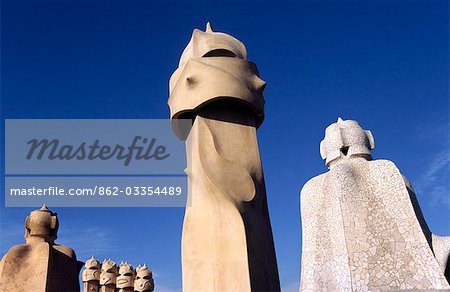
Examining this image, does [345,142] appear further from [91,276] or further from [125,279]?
[91,276]

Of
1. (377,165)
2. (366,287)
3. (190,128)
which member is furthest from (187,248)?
(377,165)

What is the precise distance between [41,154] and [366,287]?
4.64 m

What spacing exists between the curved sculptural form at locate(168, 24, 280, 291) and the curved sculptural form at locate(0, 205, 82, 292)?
7.93 feet

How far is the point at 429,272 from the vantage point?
6156 mm

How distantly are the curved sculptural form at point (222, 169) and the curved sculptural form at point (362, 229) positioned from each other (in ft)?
10.5

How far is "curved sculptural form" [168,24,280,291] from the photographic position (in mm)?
3348

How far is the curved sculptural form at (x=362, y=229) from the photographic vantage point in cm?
619

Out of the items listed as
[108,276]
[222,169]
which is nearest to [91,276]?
[108,276]

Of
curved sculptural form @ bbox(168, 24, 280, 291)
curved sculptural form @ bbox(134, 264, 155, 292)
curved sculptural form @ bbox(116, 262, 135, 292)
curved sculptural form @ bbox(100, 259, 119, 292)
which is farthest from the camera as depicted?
curved sculptural form @ bbox(100, 259, 119, 292)

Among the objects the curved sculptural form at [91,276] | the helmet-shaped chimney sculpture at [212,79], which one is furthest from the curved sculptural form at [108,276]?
the helmet-shaped chimney sculpture at [212,79]

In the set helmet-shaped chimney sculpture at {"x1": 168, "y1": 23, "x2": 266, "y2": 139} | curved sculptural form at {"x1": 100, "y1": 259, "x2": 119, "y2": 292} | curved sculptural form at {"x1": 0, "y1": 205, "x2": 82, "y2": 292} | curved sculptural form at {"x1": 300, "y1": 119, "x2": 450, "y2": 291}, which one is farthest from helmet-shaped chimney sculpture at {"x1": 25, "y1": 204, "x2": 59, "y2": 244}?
curved sculptural form at {"x1": 100, "y1": 259, "x2": 119, "y2": 292}

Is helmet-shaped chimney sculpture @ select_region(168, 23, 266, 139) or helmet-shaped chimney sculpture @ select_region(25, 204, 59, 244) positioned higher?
helmet-shaped chimney sculpture @ select_region(168, 23, 266, 139)

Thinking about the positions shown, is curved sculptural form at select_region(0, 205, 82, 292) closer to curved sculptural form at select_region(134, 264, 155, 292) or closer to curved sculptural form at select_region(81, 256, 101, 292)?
curved sculptural form at select_region(134, 264, 155, 292)

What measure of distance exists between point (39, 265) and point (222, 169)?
117 inches
